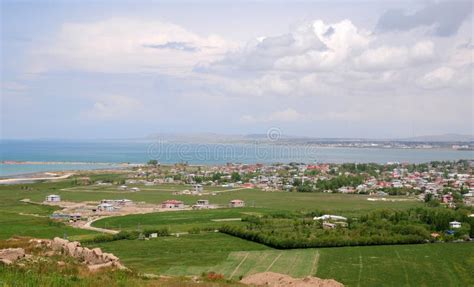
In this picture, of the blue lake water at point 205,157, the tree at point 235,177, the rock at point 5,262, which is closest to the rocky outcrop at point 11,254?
the rock at point 5,262

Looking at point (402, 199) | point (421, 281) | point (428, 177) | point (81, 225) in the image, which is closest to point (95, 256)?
point (421, 281)

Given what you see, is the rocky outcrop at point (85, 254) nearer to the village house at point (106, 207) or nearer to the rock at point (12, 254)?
the rock at point (12, 254)

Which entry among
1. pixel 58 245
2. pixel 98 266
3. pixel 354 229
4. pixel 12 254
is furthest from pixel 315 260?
pixel 12 254

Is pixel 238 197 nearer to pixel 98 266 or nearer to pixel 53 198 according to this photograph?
pixel 53 198

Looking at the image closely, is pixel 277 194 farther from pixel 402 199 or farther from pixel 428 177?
pixel 428 177

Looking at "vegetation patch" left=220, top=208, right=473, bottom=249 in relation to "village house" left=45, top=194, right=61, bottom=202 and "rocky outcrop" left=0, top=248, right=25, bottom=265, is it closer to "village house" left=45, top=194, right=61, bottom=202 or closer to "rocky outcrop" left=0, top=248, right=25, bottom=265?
"rocky outcrop" left=0, top=248, right=25, bottom=265
